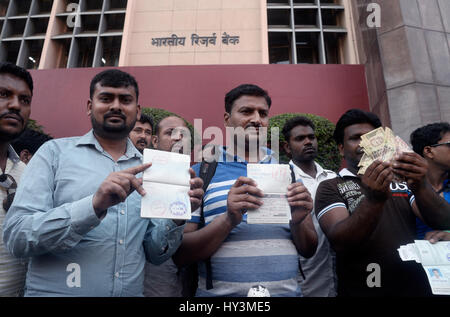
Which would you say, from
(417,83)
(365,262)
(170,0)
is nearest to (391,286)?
(365,262)

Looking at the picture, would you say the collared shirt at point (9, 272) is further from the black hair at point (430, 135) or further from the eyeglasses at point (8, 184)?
the black hair at point (430, 135)

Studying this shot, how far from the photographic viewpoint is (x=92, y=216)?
1.38 metres

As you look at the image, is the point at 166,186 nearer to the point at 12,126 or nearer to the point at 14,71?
the point at 12,126

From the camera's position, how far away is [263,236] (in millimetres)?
1788

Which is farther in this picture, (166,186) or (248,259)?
(248,259)

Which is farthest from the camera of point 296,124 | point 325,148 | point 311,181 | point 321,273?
point 325,148

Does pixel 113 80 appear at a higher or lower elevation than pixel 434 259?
higher

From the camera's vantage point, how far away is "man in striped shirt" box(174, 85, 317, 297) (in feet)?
5.47

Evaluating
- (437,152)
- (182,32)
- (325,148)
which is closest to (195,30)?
(182,32)

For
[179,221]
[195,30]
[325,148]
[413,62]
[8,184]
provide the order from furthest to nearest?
[195,30] < [413,62] < [325,148] < [8,184] < [179,221]

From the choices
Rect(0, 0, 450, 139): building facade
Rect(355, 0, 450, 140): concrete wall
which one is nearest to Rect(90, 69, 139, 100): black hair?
Rect(355, 0, 450, 140): concrete wall

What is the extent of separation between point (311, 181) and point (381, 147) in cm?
153

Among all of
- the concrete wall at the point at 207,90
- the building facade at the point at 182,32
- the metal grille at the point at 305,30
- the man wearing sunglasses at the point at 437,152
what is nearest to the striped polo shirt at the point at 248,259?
the man wearing sunglasses at the point at 437,152

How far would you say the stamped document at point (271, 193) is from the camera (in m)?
1.67
